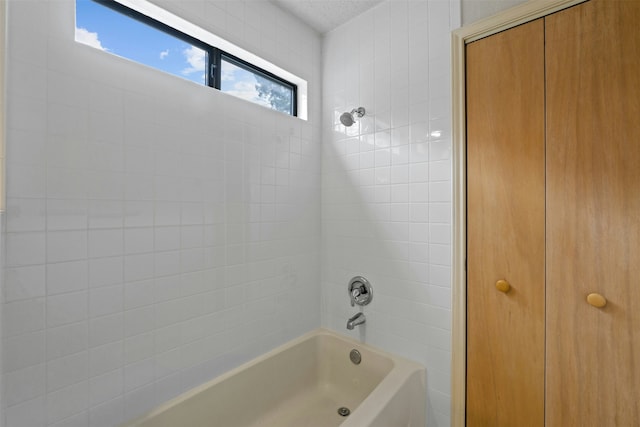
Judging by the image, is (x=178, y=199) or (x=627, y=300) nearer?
(x=627, y=300)

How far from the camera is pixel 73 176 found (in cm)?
103

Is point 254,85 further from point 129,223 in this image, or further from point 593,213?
point 593,213

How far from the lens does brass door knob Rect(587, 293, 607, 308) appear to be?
1.07 metres

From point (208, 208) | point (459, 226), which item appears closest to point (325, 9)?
point (208, 208)

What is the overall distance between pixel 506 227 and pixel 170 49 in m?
1.75

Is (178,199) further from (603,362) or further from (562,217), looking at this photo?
(603,362)

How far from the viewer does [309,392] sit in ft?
5.92

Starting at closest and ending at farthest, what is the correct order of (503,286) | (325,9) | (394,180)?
1. (503,286)
2. (394,180)
3. (325,9)

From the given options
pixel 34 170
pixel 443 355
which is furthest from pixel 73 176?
pixel 443 355

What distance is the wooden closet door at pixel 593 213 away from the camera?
104 cm

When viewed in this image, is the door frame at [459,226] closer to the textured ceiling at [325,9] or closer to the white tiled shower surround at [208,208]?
the white tiled shower surround at [208,208]

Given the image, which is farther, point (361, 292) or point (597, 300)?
point (361, 292)

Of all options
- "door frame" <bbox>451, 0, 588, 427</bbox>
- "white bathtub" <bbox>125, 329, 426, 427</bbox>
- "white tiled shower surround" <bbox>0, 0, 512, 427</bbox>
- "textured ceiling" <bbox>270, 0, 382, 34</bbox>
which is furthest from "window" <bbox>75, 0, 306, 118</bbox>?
"white bathtub" <bbox>125, 329, 426, 427</bbox>

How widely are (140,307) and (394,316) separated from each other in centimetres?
127
